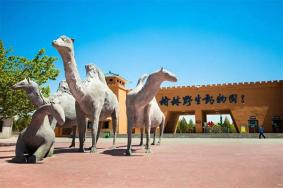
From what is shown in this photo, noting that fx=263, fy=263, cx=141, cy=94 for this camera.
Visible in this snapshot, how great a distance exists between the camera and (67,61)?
8352 mm

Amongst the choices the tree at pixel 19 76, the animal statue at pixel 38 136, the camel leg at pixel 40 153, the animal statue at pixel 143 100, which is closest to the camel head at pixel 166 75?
the animal statue at pixel 143 100

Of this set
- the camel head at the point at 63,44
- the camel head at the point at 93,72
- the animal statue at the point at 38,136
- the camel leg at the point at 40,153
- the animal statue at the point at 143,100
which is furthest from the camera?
the camel head at the point at 93,72

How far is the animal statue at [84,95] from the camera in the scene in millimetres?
8316

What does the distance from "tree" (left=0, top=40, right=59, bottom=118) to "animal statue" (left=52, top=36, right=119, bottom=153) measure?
608 cm

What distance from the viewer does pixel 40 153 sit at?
21.8ft

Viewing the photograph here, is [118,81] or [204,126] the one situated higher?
[118,81]

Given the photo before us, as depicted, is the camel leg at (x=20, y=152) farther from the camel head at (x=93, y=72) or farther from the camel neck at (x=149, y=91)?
the camel head at (x=93, y=72)

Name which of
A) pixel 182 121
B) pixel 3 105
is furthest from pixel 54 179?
pixel 182 121

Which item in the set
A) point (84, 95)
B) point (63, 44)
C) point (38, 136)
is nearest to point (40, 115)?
point (38, 136)

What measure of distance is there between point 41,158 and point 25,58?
10500mm

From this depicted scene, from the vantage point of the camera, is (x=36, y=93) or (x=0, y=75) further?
(x=0, y=75)

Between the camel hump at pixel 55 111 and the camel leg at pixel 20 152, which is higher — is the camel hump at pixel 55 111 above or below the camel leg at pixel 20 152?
above

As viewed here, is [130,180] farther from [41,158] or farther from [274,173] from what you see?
[41,158]

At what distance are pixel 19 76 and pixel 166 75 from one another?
9.45 metres
